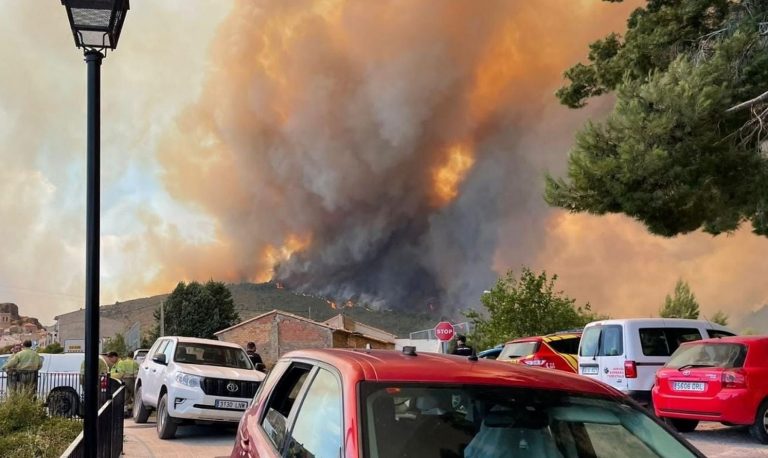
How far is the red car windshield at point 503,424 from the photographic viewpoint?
2584 mm

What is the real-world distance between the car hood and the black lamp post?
7148mm

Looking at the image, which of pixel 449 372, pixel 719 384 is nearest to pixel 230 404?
pixel 719 384

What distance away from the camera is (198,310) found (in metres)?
74.1

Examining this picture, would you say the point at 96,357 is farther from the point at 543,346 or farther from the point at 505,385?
the point at 543,346

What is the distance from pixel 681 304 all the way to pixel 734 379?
49.9m

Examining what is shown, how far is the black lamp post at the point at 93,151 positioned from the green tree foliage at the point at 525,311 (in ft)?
98.5

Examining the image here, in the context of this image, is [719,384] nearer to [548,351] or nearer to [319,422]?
[548,351]

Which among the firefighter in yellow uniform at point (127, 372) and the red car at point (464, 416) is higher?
the red car at point (464, 416)

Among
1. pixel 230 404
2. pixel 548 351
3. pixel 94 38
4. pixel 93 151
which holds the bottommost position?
pixel 230 404

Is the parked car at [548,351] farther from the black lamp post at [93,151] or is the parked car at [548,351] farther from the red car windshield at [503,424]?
the red car windshield at [503,424]

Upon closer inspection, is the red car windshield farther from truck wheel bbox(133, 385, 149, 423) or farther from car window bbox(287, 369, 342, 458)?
truck wheel bbox(133, 385, 149, 423)

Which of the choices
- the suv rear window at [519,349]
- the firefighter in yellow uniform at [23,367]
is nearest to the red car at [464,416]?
the firefighter in yellow uniform at [23,367]

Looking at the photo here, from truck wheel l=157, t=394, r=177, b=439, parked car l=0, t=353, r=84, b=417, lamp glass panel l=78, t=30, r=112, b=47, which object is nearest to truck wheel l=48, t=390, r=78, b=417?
parked car l=0, t=353, r=84, b=417

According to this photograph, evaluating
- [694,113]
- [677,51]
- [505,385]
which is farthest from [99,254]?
[677,51]
